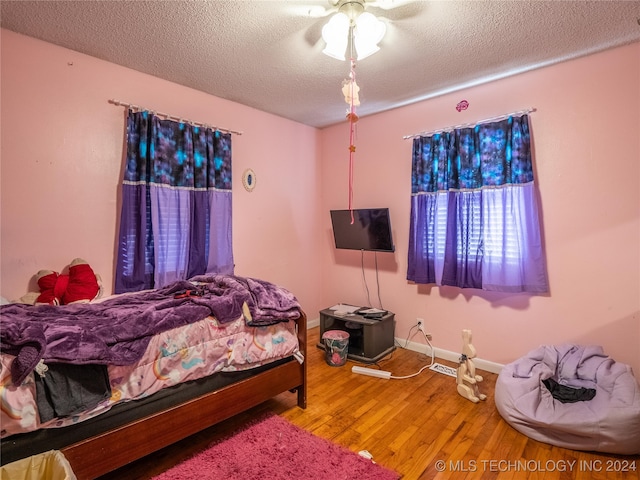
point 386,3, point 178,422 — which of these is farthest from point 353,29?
point 178,422

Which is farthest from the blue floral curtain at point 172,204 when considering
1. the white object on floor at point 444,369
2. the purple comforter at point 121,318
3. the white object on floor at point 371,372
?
the white object on floor at point 444,369

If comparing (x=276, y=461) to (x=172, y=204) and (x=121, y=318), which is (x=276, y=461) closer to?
(x=121, y=318)

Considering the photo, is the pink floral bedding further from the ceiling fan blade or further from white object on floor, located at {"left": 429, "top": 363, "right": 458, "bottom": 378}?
the ceiling fan blade

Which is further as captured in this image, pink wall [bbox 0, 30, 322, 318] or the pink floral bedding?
pink wall [bbox 0, 30, 322, 318]

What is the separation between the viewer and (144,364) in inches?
68.1

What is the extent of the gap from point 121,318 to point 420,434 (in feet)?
6.13

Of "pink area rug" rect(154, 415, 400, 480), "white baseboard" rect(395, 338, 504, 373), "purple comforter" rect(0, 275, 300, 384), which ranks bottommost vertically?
"pink area rug" rect(154, 415, 400, 480)

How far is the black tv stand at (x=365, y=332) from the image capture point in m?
3.21

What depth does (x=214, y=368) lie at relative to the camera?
6.50 ft

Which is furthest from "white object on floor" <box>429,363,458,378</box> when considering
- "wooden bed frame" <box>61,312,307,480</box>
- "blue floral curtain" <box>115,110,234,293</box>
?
"blue floral curtain" <box>115,110,234,293</box>

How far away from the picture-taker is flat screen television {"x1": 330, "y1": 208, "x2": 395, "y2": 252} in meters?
3.36

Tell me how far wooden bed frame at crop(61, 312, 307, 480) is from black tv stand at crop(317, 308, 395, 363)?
945 millimetres

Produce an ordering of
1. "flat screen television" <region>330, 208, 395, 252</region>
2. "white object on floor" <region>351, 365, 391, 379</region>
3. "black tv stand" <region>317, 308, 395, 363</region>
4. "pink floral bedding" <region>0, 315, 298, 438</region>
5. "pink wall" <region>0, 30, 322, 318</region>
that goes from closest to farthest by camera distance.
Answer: "pink floral bedding" <region>0, 315, 298, 438</region> → "pink wall" <region>0, 30, 322, 318</region> → "white object on floor" <region>351, 365, 391, 379</region> → "black tv stand" <region>317, 308, 395, 363</region> → "flat screen television" <region>330, 208, 395, 252</region>

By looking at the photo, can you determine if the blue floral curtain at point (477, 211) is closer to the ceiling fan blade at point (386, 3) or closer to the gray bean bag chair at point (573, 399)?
the gray bean bag chair at point (573, 399)
